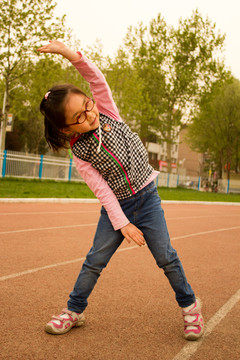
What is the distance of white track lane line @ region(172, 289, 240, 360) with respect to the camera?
8.86ft

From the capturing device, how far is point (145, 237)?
298 centimetres

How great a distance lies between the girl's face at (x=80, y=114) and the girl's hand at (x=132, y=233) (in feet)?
2.38

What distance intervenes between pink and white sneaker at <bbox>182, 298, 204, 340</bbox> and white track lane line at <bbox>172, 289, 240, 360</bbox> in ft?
0.18

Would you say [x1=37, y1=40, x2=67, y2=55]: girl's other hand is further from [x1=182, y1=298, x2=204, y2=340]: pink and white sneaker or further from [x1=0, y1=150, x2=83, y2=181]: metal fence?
[x1=0, y1=150, x2=83, y2=181]: metal fence

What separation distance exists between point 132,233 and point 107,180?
1.38 feet

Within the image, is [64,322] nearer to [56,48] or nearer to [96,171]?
[96,171]

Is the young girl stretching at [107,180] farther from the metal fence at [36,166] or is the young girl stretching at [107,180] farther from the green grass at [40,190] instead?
the metal fence at [36,166]

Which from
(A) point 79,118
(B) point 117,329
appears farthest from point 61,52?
Result: (B) point 117,329

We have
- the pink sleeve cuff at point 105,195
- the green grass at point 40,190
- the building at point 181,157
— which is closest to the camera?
the pink sleeve cuff at point 105,195

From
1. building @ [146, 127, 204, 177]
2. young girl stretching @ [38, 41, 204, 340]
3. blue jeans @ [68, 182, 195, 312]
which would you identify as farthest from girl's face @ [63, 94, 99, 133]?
building @ [146, 127, 204, 177]

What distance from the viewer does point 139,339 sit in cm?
289

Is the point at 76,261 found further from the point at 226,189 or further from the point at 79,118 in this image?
the point at 226,189

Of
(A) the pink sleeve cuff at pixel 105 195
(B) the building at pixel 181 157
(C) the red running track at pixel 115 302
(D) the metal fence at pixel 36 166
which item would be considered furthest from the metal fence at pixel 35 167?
(B) the building at pixel 181 157

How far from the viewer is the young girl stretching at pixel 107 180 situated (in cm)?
265
